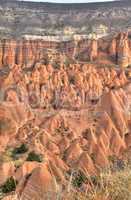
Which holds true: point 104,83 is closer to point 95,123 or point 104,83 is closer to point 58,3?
point 95,123

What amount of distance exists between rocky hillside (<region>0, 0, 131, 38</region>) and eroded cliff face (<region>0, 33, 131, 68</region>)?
11.5 m

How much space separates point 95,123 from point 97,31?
54608 mm

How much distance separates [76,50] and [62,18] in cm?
2625

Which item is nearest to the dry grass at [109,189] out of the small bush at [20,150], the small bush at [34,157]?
the small bush at [34,157]

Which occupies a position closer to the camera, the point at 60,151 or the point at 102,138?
the point at 60,151

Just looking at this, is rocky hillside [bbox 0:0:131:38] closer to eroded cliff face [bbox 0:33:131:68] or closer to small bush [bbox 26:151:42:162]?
eroded cliff face [bbox 0:33:131:68]

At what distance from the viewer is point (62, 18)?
339 feet

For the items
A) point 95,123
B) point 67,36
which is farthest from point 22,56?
point 95,123

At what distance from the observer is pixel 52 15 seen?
104438 mm

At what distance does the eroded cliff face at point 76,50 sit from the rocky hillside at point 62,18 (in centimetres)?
1151

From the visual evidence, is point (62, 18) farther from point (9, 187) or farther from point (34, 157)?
point (9, 187)

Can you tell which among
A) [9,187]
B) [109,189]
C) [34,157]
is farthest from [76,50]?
[109,189]

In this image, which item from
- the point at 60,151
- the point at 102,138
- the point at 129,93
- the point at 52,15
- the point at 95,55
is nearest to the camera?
the point at 60,151

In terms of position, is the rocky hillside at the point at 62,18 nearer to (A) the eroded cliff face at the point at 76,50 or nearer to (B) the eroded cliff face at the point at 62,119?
(A) the eroded cliff face at the point at 76,50
